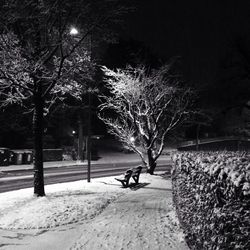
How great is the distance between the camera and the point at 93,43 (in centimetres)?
1548

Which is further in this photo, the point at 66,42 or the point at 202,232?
the point at 66,42

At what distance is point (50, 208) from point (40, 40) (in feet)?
21.9

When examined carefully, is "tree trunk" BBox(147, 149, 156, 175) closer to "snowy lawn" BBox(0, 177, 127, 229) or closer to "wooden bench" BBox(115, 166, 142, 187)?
"wooden bench" BBox(115, 166, 142, 187)

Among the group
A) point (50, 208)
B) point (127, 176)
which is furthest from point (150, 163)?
point (50, 208)

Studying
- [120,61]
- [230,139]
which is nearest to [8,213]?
[230,139]

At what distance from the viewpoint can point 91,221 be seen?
10789 millimetres

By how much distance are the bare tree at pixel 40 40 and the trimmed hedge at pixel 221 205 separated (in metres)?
9.06

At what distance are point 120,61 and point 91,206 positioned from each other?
151ft

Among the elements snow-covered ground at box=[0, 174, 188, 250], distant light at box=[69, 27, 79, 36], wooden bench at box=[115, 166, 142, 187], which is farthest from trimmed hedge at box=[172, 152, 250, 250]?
wooden bench at box=[115, 166, 142, 187]

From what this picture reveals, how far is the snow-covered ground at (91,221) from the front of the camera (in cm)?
855

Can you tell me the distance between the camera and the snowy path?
26.7ft

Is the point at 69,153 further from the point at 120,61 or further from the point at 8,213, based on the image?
the point at 8,213

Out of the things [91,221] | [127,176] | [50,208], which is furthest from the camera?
[127,176]

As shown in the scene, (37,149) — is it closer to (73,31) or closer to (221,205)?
(73,31)
